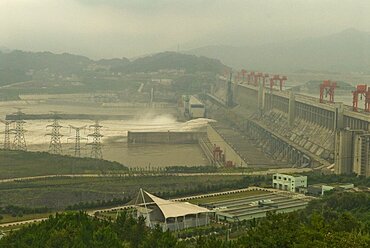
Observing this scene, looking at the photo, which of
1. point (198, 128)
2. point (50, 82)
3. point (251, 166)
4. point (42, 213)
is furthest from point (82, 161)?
point (50, 82)

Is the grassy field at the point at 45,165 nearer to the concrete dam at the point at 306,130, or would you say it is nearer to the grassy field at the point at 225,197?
the grassy field at the point at 225,197

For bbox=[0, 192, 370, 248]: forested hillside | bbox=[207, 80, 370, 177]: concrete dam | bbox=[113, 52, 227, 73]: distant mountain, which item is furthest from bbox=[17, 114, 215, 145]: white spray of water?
bbox=[113, 52, 227, 73]: distant mountain

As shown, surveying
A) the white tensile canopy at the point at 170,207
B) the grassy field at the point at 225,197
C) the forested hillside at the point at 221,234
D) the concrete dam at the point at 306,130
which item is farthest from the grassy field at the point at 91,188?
the forested hillside at the point at 221,234

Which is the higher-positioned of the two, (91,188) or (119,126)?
(119,126)

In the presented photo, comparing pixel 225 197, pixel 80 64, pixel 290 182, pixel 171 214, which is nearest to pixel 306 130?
pixel 290 182

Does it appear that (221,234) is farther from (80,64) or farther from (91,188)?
(80,64)

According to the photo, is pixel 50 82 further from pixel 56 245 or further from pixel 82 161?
pixel 56 245
